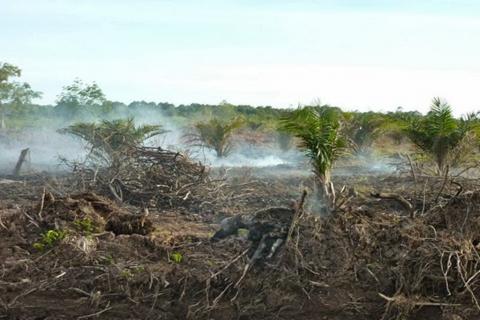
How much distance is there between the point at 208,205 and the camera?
1280 centimetres

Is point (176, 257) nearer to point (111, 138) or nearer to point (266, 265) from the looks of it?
point (266, 265)

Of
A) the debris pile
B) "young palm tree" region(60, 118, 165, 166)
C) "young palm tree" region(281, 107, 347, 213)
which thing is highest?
"young palm tree" region(281, 107, 347, 213)

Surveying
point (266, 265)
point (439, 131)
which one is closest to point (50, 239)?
point (266, 265)

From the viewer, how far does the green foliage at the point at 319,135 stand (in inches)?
371

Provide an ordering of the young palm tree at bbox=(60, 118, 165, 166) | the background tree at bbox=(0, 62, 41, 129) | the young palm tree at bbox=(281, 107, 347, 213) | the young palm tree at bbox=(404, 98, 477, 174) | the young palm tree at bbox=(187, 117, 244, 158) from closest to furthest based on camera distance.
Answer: the young palm tree at bbox=(281, 107, 347, 213) < the young palm tree at bbox=(60, 118, 165, 166) < the young palm tree at bbox=(404, 98, 477, 174) < the young palm tree at bbox=(187, 117, 244, 158) < the background tree at bbox=(0, 62, 41, 129)

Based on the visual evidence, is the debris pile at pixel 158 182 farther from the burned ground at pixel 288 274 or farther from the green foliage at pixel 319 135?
the burned ground at pixel 288 274

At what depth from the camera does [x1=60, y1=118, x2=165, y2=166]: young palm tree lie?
→ 14.0 m

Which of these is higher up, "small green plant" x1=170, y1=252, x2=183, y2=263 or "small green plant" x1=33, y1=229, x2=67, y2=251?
"small green plant" x1=33, y1=229, x2=67, y2=251

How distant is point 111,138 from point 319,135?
6992mm

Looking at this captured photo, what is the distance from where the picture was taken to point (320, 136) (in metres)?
9.52

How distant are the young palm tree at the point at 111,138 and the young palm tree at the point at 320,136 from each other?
15.9 feet

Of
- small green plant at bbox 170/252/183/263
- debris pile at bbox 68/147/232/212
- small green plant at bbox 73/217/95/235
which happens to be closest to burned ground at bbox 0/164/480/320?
small green plant at bbox 170/252/183/263

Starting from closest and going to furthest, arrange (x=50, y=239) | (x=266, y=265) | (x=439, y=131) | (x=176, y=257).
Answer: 1. (x=266, y=265)
2. (x=176, y=257)
3. (x=50, y=239)
4. (x=439, y=131)

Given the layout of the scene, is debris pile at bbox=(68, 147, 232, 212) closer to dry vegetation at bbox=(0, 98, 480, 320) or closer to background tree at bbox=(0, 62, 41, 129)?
dry vegetation at bbox=(0, 98, 480, 320)
